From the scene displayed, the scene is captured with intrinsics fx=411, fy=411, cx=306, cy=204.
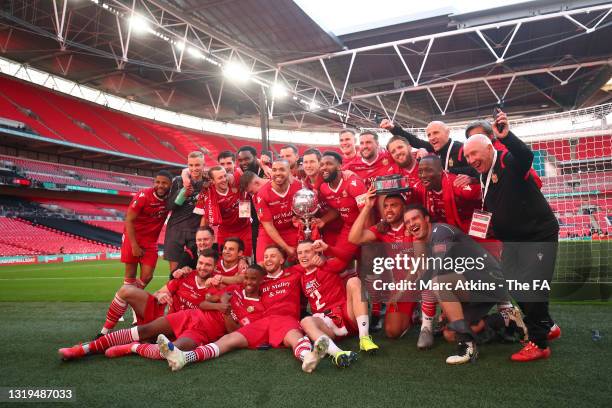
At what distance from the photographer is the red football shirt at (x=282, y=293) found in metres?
3.97

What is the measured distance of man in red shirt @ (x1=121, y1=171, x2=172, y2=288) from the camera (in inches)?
210

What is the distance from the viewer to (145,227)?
558 cm

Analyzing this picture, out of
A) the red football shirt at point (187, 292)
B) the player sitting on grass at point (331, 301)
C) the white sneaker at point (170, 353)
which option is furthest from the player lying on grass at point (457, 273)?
the white sneaker at point (170, 353)

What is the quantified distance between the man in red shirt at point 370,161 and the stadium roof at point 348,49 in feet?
37.6

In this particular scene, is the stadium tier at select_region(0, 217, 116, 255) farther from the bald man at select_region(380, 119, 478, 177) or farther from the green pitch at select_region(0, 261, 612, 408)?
the bald man at select_region(380, 119, 478, 177)

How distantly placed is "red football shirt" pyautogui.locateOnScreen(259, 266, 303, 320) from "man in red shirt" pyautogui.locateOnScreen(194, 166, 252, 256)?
117cm

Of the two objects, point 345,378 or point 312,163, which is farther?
point 312,163

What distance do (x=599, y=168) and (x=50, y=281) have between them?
15540mm

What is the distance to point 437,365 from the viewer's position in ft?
10.3

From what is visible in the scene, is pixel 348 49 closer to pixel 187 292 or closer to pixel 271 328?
pixel 187 292

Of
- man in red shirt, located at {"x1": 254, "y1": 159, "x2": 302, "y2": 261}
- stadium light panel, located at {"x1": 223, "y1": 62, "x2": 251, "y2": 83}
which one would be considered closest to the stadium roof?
stadium light panel, located at {"x1": 223, "y1": 62, "x2": 251, "y2": 83}

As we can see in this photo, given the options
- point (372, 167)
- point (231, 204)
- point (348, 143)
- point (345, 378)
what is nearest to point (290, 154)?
point (348, 143)

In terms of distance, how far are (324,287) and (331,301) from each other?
153 mm

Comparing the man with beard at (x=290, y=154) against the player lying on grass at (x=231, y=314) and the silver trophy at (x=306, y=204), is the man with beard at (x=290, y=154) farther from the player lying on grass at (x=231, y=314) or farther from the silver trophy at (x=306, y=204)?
the player lying on grass at (x=231, y=314)
